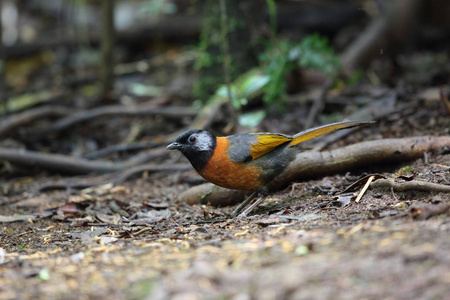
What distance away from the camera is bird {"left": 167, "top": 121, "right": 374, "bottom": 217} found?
4.53 metres

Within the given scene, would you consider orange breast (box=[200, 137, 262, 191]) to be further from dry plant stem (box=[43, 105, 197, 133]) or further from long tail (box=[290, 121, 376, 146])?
dry plant stem (box=[43, 105, 197, 133])

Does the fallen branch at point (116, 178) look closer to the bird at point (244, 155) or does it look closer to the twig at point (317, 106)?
the bird at point (244, 155)

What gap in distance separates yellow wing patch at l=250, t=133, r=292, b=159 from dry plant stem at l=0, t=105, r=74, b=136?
4.75 meters

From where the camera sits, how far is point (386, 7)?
9.11 m

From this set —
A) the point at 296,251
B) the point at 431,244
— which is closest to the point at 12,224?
the point at 296,251

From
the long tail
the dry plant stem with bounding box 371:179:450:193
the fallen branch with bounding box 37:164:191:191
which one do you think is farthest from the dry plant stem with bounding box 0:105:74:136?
the dry plant stem with bounding box 371:179:450:193

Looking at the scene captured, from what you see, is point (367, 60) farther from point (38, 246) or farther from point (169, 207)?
point (38, 246)

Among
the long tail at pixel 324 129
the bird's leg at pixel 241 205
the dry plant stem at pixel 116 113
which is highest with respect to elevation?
the dry plant stem at pixel 116 113

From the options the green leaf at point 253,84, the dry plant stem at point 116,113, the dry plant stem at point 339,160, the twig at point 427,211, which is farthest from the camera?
the dry plant stem at point 116,113

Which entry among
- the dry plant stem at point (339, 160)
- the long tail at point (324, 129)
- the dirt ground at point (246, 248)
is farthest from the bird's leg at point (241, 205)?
the long tail at point (324, 129)

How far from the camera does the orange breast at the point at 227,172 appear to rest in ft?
14.8

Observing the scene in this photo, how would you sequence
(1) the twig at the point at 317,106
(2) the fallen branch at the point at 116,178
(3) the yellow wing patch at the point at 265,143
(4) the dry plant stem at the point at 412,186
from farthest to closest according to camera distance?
1. (1) the twig at the point at 317,106
2. (2) the fallen branch at the point at 116,178
3. (3) the yellow wing patch at the point at 265,143
4. (4) the dry plant stem at the point at 412,186

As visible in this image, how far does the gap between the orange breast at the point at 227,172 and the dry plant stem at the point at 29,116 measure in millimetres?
4495

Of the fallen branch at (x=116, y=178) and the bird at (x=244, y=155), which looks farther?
the fallen branch at (x=116, y=178)
